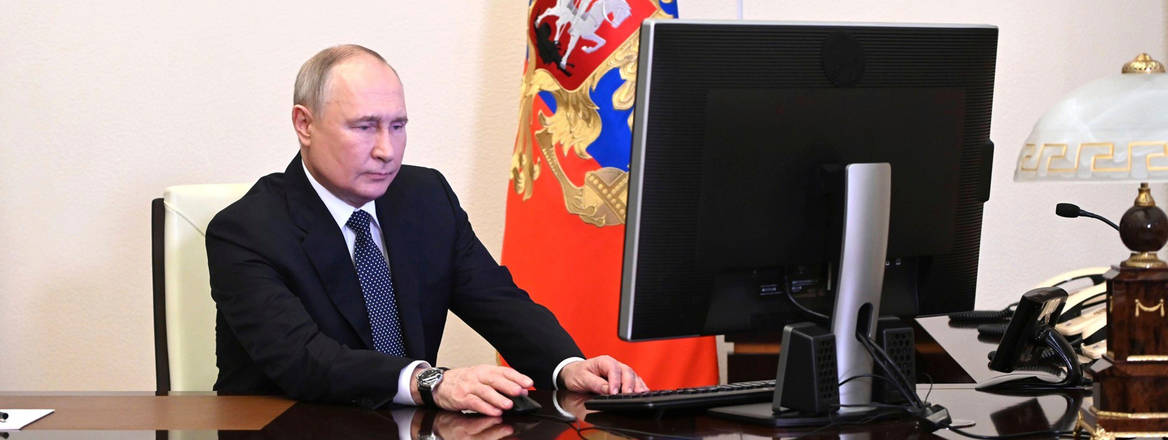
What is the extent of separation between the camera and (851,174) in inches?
55.5

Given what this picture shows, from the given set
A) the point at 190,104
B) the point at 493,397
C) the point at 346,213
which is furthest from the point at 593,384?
the point at 190,104

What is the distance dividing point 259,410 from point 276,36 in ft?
6.09

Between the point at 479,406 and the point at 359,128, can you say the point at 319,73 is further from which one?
the point at 479,406

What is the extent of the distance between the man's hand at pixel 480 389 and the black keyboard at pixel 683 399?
0.35 feet

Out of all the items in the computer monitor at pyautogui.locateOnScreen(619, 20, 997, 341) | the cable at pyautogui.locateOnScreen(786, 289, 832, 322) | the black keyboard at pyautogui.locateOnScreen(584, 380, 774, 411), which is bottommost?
the black keyboard at pyautogui.locateOnScreen(584, 380, 774, 411)

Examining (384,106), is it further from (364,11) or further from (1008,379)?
(364,11)

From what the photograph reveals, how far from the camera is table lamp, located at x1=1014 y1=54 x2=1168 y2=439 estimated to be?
1373mm

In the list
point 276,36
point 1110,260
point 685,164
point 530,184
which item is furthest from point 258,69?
point 1110,260

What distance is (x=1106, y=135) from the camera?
4.64ft

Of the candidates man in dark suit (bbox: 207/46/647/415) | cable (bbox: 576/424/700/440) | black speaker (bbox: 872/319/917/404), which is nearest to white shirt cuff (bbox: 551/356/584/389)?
man in dark suit (bbox: 207/46/647/415)

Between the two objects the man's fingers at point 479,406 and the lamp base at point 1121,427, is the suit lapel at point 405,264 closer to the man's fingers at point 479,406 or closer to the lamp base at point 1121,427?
the man's fingers at point 479,406

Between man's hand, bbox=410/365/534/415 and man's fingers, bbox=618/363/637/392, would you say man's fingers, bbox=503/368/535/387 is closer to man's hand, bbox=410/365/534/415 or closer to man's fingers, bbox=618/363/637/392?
man's hand, bbox=410/365/534/415

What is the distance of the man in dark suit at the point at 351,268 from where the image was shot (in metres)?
1.84

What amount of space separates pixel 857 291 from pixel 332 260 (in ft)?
3.05
